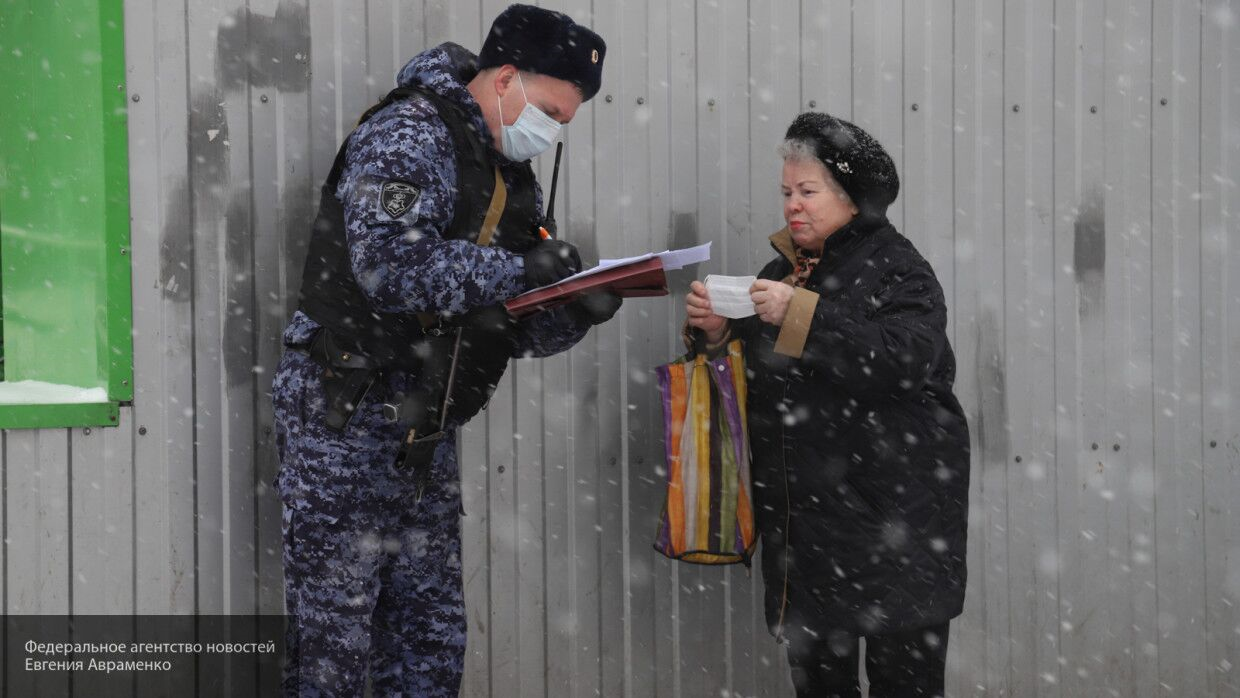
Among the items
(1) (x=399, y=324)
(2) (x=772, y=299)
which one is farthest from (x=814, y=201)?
(1) (x=399, y=324)

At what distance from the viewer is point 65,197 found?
3.23 meters

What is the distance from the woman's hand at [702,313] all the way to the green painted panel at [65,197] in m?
1.63

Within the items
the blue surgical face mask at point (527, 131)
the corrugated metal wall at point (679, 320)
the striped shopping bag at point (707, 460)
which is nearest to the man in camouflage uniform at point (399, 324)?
the blue surgical face mask at point (527, 131)

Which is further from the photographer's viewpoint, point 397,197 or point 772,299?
point 772,299

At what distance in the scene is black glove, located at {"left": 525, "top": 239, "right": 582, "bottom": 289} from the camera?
254cm

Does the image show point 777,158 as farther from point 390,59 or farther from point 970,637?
point 970,637

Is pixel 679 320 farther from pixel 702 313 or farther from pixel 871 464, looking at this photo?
pixel 871 464

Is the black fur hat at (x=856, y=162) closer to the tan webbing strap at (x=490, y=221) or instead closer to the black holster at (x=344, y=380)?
the tan webbing strap at (x=490, y=221)

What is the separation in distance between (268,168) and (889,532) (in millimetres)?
2073

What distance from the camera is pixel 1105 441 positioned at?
3967mm

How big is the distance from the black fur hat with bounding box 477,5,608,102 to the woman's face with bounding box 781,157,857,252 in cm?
68

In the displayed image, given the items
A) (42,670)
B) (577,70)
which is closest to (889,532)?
(577,70)

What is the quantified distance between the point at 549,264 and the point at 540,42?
61cm

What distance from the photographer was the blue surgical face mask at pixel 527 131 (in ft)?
9.08
